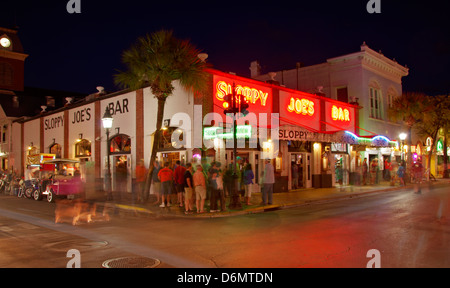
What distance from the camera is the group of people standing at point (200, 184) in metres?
13.4

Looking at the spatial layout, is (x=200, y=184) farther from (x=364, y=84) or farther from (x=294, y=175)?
(x=364, y=84)

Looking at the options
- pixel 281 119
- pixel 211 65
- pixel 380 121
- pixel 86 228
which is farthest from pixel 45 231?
pixel 380 121

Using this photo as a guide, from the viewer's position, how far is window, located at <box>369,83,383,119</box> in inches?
1162

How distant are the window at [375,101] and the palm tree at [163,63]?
59.2 feet

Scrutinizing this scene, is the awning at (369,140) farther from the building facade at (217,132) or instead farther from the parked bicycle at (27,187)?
the parked bicycle at (27,187)

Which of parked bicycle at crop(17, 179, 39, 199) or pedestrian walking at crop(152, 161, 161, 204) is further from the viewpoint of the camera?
parked bicycle at crop(17, 179, 39, 199)

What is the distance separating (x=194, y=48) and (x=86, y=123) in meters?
12.9

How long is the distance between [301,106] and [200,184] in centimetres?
1209

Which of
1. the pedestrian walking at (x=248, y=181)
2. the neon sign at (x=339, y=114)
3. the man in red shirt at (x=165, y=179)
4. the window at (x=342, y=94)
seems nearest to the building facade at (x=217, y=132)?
the neon sign at (x=339, y=114)

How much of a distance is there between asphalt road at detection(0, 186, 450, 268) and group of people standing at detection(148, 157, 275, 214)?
1.31 metres

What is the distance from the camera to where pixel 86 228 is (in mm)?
10453

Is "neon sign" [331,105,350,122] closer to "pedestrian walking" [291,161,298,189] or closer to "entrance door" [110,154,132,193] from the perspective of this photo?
"pedestrian walking" [291,161,298,189]

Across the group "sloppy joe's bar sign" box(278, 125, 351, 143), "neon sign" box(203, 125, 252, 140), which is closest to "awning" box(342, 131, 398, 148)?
"sloppy joe's bar sign" box(278, 125, 351, 143)
